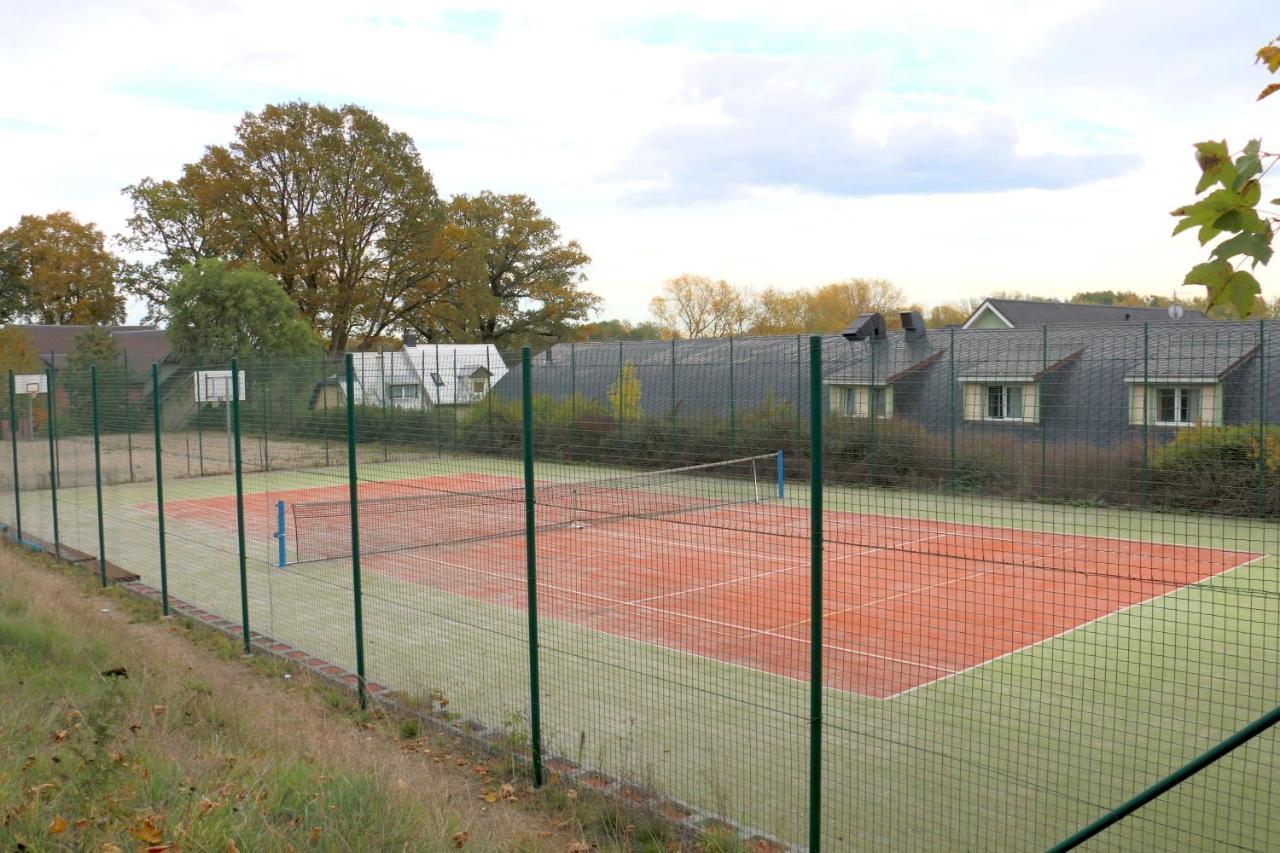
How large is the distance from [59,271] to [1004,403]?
192 ft

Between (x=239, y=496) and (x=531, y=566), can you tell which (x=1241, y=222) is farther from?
(x=239, y=496)

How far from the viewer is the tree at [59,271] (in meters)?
54.2

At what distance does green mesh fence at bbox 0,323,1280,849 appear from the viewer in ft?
16.3

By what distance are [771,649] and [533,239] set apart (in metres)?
52.8

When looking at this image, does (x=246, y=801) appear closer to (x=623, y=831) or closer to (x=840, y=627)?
(x=623, y=831)

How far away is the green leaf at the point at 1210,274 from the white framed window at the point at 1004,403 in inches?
120

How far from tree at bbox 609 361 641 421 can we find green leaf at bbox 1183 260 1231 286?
562 cm

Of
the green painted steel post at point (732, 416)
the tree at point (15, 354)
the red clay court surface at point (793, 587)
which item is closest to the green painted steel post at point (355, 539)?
the red clay court surface at point (793, 587)

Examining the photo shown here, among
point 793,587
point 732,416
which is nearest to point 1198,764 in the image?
point 732,416

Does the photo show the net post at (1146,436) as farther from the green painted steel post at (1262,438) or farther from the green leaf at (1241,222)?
the green leaf at (1241,222)

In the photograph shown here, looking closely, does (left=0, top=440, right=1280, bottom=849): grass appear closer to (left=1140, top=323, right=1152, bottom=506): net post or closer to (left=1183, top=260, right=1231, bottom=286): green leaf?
(left=1140, top=323, right=1152, bottom=506): net post

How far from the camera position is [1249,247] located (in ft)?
5.65

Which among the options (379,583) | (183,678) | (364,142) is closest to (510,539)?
(379,583)

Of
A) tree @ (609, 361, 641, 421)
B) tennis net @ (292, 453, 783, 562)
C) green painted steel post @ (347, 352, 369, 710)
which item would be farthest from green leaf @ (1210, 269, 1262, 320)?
tennis net @ (292, 453, 783, 562)
